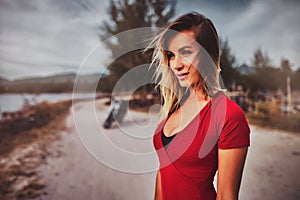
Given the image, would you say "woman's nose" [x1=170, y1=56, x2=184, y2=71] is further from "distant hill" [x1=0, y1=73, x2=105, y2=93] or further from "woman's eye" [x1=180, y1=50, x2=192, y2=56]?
"distant hill" [x1=0, y1=73, x2=105, y2=93]

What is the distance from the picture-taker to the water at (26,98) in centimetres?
126

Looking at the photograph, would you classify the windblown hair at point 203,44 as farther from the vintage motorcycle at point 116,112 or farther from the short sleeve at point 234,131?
the vintage motorcycle at point 116,112

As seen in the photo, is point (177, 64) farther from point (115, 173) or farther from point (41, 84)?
point (41, 84)

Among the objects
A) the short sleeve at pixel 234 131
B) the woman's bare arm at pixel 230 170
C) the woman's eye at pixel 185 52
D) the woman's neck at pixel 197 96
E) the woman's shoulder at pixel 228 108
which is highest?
the woman's eye at pixel 185 52

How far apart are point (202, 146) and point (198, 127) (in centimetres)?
5

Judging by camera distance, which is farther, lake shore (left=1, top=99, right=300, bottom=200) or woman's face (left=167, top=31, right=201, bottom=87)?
lake shore (left=1, top=99, right=300, bottom=200)

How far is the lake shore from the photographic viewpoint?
1.22 meters

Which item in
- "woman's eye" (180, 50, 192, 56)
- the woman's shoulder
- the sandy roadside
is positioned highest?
"woman's eye" (180, 50, 192, 56)

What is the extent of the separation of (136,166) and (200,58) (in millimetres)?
724

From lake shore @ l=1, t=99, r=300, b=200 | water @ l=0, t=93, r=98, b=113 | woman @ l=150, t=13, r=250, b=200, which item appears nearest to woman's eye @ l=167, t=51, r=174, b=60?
woman @ l=150, t=13, r=250, b=200

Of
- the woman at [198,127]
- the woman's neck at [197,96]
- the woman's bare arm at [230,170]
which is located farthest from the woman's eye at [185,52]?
the woman's bare arm at [230,170]

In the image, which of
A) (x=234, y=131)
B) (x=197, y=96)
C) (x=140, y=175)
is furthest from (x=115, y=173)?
(x=234, y=131)

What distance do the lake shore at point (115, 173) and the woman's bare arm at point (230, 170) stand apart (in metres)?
0.72

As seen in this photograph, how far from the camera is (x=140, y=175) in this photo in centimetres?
129
